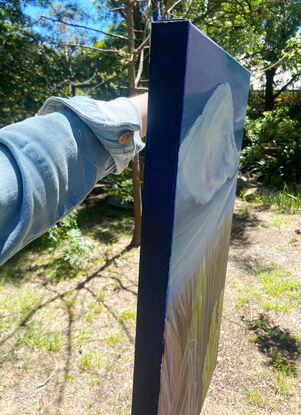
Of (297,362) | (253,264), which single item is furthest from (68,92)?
(297,362)

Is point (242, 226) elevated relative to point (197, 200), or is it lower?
lower

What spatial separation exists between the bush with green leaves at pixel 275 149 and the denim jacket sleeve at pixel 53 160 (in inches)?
250

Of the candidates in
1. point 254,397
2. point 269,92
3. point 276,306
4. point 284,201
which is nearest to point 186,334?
point 254,397

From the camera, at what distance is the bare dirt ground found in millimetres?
2080

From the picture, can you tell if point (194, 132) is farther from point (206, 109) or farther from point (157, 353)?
point (157, 353)

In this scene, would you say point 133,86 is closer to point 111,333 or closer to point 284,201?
point 111,333

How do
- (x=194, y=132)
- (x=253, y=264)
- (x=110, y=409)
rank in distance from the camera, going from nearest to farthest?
(x=194, y=132) < (x=110, y=409) < (x=253, y=264)

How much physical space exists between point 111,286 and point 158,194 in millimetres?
2771

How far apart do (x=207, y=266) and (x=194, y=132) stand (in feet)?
1.94

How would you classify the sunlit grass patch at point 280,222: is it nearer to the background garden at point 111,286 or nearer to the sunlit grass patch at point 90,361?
the background garden at point 111,286

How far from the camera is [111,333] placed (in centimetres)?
263

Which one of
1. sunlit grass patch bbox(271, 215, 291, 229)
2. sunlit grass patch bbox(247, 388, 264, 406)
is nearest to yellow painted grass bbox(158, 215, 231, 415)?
sunlit grass patch bbox(247, 388, 264, 406)

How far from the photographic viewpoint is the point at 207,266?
115 centimetres

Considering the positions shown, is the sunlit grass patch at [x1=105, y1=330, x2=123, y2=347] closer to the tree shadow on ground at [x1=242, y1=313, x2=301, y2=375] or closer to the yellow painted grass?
the tree shadow on ground at [x1=242, y1=313, x2=301, y2=375]
